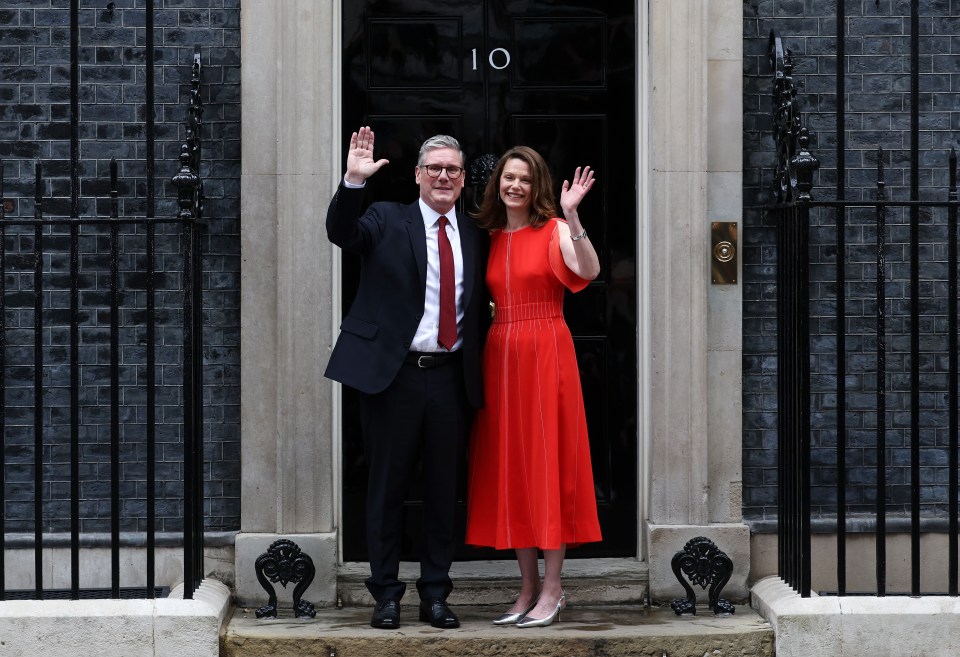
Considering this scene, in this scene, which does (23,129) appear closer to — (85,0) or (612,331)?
(85,0)

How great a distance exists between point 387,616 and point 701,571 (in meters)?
1.47

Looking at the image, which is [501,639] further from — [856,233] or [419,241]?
[856,233]

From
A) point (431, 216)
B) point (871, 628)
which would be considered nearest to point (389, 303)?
point (431, 216)

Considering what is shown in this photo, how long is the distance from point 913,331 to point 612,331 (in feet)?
4.68

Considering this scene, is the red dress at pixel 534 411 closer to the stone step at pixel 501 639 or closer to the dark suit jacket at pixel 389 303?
the dark suit jacket at pixel 389 303

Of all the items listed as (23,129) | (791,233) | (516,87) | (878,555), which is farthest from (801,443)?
(23,129)

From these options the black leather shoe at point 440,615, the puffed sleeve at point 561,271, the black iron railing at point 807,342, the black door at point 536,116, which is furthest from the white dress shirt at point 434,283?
the black iron railing at point 807,342

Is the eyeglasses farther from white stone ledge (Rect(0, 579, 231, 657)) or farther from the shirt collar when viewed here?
white stone ledge (Rect(0, 579, 231, 657))

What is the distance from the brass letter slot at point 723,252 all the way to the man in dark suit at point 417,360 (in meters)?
1.19

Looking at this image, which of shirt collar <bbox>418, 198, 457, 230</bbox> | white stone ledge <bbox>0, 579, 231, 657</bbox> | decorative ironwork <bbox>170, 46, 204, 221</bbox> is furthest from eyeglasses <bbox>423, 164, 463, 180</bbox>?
white stone ledge <bbox>0, 579, 231, 657</bbox>

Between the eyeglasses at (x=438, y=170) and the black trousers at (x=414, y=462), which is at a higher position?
the eyeglasses at (x=438, y=170)

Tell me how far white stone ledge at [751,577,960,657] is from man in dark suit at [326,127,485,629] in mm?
1446

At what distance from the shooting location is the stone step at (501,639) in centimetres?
508

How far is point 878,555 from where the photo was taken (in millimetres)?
5180
